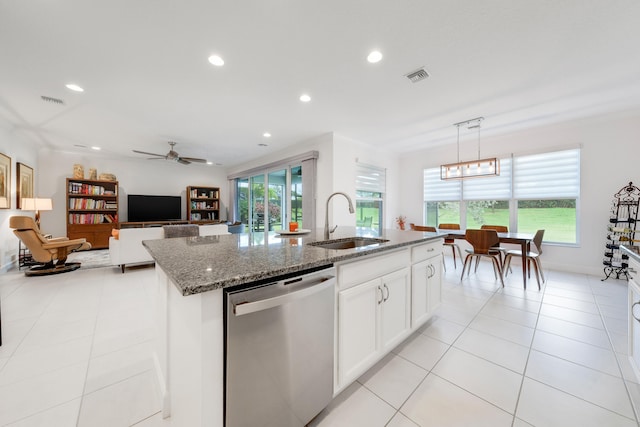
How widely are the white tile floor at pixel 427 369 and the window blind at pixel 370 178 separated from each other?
2987 mm

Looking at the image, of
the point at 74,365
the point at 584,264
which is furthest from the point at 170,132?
the point at 584,264

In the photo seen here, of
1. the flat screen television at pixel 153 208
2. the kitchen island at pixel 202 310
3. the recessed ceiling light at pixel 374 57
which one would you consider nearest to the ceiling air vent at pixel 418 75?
the recessed ceiling light at pixel 374 57

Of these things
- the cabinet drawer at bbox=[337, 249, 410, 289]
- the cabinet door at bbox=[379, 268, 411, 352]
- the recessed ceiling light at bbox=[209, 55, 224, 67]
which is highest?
the recessed ceiling light at bbox=[209, 55, 224, 67]

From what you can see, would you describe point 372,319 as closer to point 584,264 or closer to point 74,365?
point 74,365

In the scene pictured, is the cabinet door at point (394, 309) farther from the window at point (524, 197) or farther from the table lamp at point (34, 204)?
the table lamp at point (34, 204)

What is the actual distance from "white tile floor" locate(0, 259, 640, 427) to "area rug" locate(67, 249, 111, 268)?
5.81 ft

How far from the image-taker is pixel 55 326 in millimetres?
2191

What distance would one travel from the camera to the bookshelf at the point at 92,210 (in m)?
5.86

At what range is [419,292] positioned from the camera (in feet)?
6.56

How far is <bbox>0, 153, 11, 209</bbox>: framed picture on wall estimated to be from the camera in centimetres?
380

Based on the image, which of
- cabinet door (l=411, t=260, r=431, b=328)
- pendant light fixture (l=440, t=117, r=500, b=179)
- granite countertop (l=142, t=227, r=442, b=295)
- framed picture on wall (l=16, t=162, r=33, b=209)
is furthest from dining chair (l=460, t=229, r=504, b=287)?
framed picture on wall (l=16, t=162, r=33, b=209)

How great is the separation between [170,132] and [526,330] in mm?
5845

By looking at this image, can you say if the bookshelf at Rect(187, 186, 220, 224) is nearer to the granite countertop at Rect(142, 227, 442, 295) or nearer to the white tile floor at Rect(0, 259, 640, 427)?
the white tile floor at Rect(0, 259, 640, 427)

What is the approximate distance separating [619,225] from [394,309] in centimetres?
456
